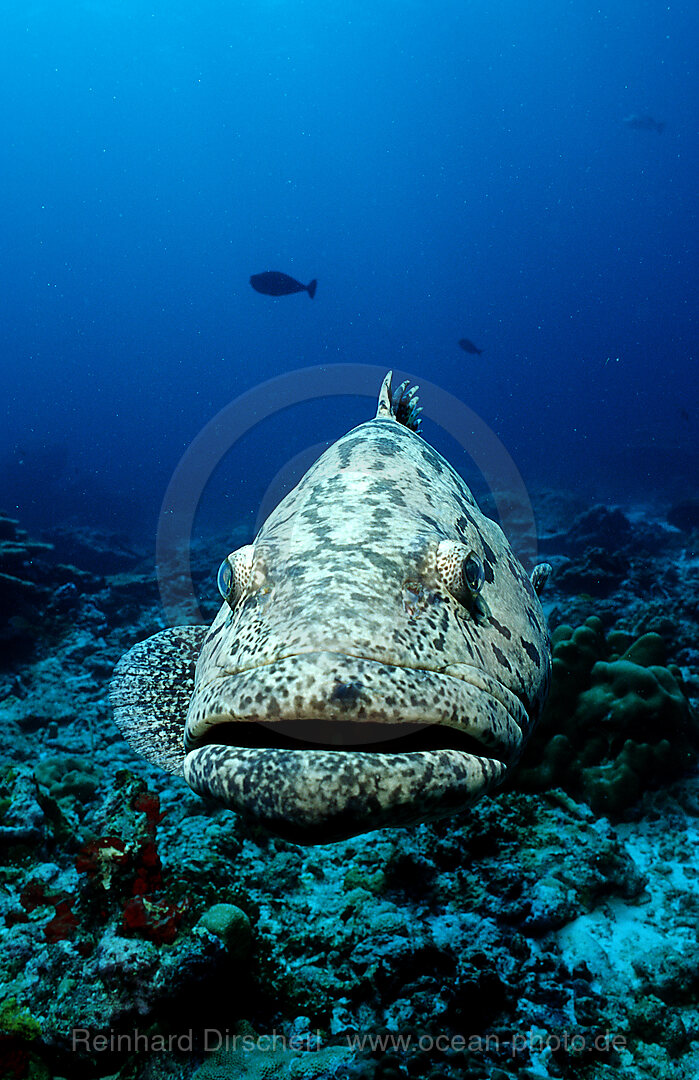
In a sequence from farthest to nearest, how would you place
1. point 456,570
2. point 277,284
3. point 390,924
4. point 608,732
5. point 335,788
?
1. point 277,284
2. point 608,732
3. point 390,924
4. point 456,570
5. point 335,788

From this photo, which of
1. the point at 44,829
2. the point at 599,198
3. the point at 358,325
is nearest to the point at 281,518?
the point at 44,829

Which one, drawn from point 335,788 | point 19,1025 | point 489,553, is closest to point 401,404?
point 489,553

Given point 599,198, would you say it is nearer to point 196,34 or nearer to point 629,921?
point 196,34

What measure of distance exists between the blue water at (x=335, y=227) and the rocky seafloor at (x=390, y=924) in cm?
2533

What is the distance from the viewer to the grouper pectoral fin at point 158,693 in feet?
8.66

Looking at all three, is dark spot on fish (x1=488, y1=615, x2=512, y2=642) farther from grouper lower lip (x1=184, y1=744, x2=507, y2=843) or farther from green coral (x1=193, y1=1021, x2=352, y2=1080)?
green coral (x1=193, y1=1021, x2=352, y2=1080)

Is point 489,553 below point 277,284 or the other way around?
below

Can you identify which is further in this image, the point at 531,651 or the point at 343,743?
the point at 531,651

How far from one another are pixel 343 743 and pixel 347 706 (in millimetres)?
194

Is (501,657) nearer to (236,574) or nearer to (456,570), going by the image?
(456,570)

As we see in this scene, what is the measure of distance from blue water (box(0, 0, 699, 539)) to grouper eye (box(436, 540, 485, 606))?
27.8 m

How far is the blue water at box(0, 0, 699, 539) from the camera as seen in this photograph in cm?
6438

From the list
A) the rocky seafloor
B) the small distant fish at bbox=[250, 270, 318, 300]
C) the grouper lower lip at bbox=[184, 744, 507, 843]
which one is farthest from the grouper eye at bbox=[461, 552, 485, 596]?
the small distant fish at bbox=[250, 270, 318, 300]

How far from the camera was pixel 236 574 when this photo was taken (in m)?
2.29
